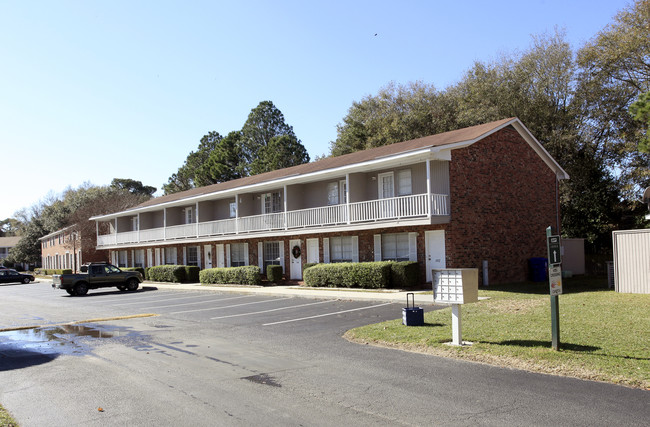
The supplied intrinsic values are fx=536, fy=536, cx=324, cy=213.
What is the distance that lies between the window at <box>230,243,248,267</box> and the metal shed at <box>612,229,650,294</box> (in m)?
20.8

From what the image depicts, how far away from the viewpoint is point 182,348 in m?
10.4

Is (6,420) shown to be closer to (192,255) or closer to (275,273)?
(275,273)

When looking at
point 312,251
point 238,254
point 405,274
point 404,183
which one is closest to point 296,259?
point 312,251

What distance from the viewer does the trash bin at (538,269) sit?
23156 millimetres

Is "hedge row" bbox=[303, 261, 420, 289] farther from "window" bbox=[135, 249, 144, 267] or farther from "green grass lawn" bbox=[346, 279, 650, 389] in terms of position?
"window" bbox=[135, 249, 144, 267]

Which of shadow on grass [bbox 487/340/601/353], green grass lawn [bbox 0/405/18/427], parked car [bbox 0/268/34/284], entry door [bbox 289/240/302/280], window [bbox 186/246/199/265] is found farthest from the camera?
parked car [bbox 0/268/34/284]

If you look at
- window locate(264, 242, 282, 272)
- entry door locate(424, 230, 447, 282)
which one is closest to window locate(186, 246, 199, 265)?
window locate(264, 242, 282, 272)

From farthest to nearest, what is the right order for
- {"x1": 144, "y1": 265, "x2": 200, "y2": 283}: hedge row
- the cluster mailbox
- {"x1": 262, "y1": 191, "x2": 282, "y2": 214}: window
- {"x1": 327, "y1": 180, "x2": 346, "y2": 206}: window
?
{"x1": 144, "y1": 265, "x2": 200, "y2": 283}: hedge row → {"x1": 262, "y1": 191, "x2": 282, "y2": 214}: window → {"x1": 327, "y1": 180, "x2": 346, "y2": 206}: window → the cluster mailbox

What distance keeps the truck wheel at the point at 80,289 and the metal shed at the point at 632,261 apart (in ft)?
80.8

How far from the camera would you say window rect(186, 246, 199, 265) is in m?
37.3

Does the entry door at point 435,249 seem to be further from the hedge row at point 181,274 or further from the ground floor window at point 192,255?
the ground floor window at point 192,255

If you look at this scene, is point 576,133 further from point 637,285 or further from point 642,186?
point 637,285

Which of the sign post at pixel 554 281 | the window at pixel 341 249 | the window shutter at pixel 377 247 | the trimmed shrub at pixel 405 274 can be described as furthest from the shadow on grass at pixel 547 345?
the window at pixel 341 249

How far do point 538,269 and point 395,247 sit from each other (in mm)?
6288
